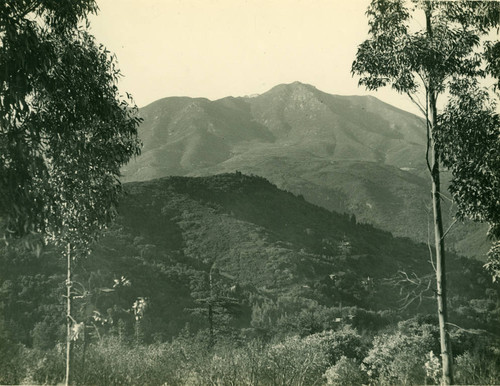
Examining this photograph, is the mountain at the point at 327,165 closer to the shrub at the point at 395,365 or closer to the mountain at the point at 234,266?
the mountain at the point at 234,266

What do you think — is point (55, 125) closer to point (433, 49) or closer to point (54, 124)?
point (54, 124)

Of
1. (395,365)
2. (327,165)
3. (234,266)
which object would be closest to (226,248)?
(234,266)

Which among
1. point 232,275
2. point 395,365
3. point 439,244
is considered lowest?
point 232,275

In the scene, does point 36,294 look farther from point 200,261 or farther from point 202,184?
point 202,184

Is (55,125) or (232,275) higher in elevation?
(55,125)

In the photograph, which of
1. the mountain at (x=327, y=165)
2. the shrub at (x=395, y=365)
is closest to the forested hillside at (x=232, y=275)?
the shrub at (x=395, y=365)

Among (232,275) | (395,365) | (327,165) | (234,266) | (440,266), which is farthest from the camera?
(327,165)
